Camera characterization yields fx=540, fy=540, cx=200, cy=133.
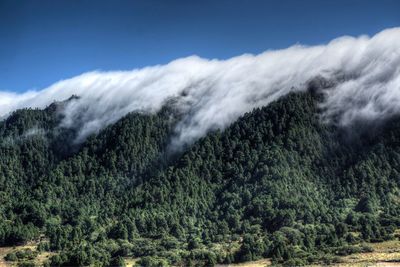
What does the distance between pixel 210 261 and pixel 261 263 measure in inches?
732

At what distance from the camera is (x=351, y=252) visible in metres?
199

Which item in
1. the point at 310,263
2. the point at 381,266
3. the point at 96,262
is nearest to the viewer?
the point at 381,266

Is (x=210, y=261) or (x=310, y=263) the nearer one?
(x=310, y=263)

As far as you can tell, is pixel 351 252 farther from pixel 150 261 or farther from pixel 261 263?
pixel 150 261

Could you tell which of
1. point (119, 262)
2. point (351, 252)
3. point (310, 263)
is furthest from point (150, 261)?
point (351, 252)

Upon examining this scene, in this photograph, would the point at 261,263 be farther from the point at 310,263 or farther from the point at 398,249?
the point at 398,249

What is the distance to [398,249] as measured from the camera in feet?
Answer: 650

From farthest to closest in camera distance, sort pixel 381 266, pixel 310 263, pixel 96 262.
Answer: pixel 96 262 → pixel 310 263 → pixel 381 266

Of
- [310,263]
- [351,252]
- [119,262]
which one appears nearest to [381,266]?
[310,263]

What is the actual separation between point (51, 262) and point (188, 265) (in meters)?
50.1

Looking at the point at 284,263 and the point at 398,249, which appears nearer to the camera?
the point at 284,263

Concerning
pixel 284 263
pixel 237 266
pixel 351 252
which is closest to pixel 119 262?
pixel 237 266

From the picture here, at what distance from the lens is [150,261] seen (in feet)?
655

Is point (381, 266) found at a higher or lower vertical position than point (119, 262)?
lower
